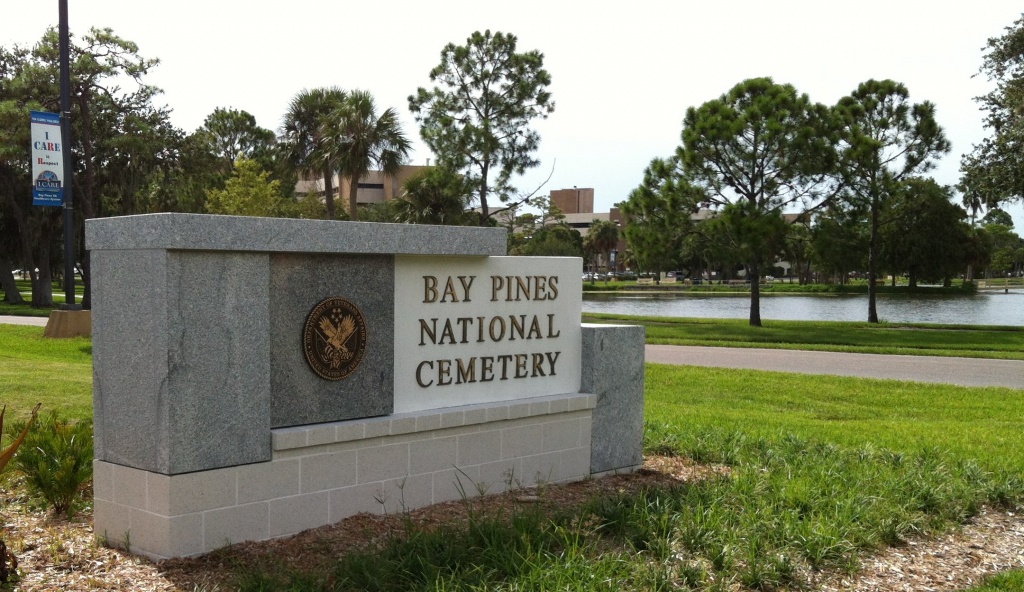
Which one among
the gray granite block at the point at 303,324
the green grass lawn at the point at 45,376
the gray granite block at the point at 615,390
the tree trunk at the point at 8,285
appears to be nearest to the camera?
the gray granite block at the point at 303,324

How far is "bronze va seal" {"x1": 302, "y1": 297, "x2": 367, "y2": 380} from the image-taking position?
16.9 ft

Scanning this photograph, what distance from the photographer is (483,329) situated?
6180 mm

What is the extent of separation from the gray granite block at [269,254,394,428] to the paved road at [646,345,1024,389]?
37.1 feet

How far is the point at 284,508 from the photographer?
5.06 metres

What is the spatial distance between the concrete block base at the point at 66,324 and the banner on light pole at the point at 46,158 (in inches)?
117

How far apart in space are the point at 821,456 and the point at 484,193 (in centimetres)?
2439

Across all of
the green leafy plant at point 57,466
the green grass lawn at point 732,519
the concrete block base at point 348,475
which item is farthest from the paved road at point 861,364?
the green leafy plant at point 57,466

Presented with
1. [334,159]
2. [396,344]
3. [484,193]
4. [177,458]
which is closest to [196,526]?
[177,458]

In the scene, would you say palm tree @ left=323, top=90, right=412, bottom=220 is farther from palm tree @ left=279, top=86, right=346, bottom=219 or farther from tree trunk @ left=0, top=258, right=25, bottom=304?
tree trunk @ left=0, top=258, right=25, bottom=304

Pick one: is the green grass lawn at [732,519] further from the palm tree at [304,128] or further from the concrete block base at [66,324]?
the palm tree at [304,128]

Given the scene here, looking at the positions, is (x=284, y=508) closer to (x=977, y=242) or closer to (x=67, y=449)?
(x=67, y=449)

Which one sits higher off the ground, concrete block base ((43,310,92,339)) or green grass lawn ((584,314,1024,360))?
concrete block base ((43,310,92,339))

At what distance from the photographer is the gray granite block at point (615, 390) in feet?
22.1

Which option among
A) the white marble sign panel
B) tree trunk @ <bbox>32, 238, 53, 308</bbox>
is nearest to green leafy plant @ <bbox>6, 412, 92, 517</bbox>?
the white marble sign panel
